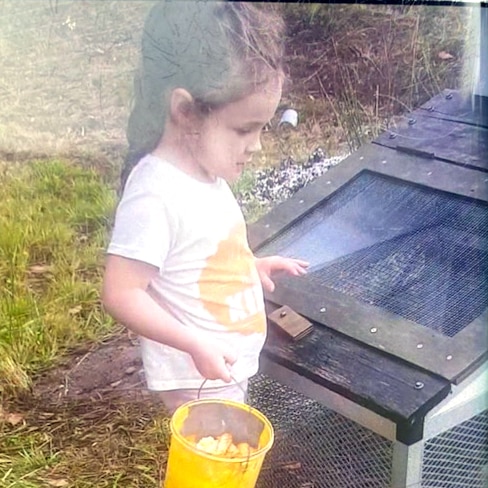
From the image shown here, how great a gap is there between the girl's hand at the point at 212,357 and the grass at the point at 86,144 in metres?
0.14

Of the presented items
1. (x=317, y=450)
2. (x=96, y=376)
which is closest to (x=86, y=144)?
(x=96, y=376)

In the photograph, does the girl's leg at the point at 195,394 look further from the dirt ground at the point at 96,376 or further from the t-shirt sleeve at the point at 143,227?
the t-shirt sleeve at the point at 143,227

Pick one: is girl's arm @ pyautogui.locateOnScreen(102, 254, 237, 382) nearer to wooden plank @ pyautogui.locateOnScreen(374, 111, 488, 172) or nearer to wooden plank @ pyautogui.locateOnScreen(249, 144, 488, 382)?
wooden plank @ pyautogui.locateOnScreen(249, 144, 488, 382)

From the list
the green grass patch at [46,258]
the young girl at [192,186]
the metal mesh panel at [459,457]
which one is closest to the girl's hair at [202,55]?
the young girl at [192,186]

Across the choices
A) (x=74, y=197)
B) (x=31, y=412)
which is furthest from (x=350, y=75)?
(x=31, y=412)

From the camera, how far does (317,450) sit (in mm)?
1745

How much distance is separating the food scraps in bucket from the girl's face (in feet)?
1.39

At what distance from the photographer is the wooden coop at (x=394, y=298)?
4.99ft

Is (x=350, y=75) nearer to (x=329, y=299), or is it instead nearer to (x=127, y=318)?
(x=329, y=299)

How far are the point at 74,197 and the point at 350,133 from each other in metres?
0.48

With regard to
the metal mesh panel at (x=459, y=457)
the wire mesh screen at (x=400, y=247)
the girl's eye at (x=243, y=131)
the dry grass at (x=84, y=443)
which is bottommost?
the metal mesh panel at (x=459, y=457)

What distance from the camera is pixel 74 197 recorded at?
1.46 metres

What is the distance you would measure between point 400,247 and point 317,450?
0.43 m

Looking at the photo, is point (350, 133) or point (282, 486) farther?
point (282, 486)
